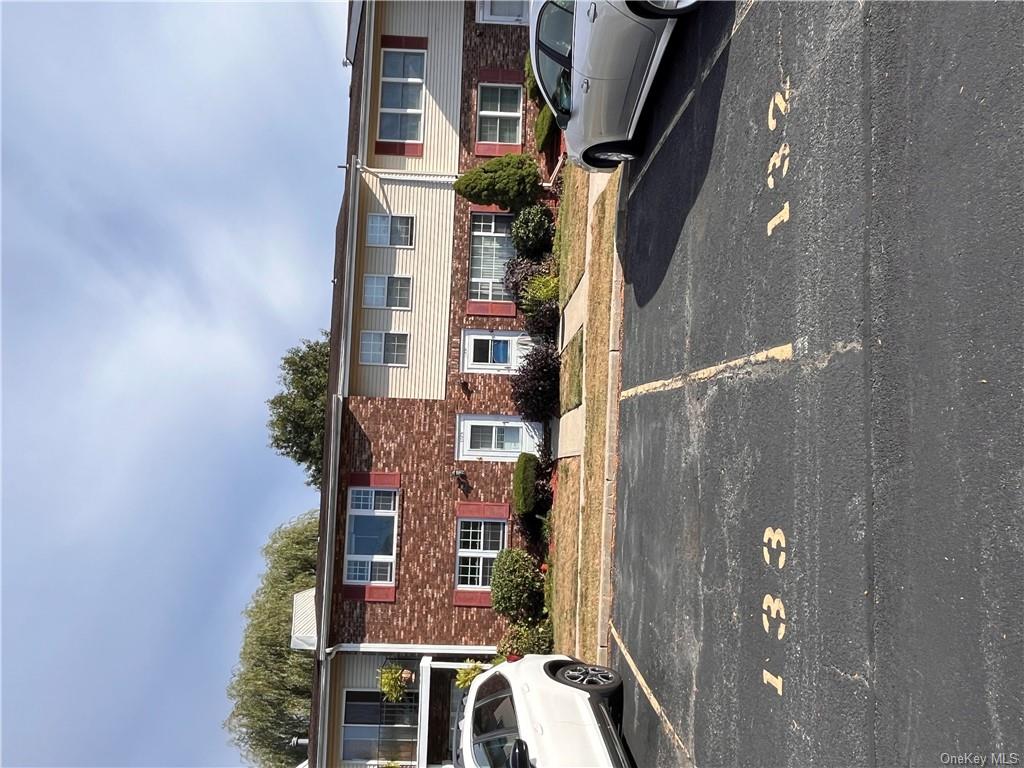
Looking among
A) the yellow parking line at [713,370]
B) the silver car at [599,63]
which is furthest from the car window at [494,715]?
the silver car at [599,63]

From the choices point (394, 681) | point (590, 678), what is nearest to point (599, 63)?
point (590, 678)

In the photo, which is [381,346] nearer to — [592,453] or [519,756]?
[592,453]

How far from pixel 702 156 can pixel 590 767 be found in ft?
22.6

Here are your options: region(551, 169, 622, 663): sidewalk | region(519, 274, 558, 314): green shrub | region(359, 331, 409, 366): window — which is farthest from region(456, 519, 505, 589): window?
region(519, 274, 558, 314): green shrub

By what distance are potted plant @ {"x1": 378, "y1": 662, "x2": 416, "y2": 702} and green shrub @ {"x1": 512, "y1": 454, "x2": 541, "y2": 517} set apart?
4.90m

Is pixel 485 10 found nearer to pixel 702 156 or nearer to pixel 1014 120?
pixel 702 156

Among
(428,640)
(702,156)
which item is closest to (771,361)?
(702,156)

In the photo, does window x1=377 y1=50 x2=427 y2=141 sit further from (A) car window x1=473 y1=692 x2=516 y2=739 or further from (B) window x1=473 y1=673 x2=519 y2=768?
(A) car window x1=473 y1=692 x2=516 y2=739

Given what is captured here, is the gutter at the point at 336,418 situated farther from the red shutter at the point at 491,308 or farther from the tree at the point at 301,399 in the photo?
the tree at the point at 301,399

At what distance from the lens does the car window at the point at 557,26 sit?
32.1 ft

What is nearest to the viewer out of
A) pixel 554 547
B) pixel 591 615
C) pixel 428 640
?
pixel 591 615

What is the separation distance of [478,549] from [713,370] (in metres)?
11.8

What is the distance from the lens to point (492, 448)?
18.0m

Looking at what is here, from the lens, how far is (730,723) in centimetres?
618
